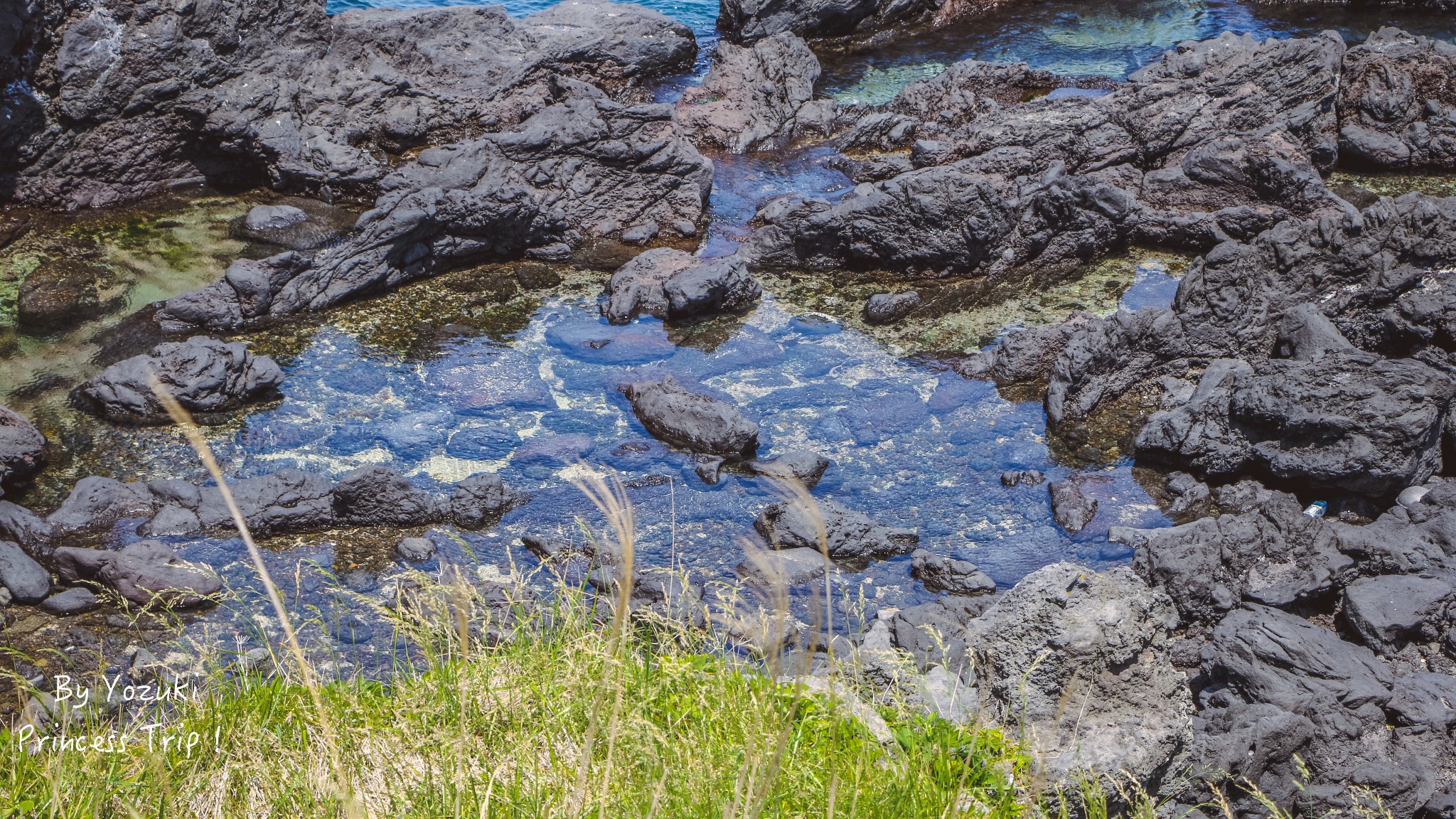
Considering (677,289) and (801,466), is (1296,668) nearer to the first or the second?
(801,466)

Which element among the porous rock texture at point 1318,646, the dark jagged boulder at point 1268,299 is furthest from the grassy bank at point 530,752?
the dark jagged boulder at point 1268,299

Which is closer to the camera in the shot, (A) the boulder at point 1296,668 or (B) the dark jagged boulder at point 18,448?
(A) the boulder at point 1296,668

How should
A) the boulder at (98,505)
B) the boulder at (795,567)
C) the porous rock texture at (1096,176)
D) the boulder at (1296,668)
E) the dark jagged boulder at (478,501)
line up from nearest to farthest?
the boulder at (1296,668), the boulder at (795,567), the boulder at (98,505), the dark jagged boulder at (478,501), the porous rock texture at (1096,176)

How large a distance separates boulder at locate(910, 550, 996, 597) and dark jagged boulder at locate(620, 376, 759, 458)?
2183 mm

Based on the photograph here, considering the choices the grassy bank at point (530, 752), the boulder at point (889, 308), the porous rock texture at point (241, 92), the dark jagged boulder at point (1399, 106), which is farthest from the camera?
the dark jagged boulder at point (1399, 106)

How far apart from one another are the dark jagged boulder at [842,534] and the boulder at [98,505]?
531 cm

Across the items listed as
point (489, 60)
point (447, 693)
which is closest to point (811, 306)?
point (489, 60)

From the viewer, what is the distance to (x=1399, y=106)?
16.3 m

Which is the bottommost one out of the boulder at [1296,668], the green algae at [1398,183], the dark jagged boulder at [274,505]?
the dark jagged boulder at [274,505]

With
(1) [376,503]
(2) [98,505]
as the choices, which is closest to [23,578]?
(2) [98,505]

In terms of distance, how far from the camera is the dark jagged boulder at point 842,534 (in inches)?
363

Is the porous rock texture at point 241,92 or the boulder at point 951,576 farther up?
the porous rock texture at point 241,92

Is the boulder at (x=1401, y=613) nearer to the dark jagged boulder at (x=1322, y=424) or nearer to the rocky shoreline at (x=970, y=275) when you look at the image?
the rocky shoreline at (x=970, y=275)

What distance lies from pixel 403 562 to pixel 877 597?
3820 millimetres
